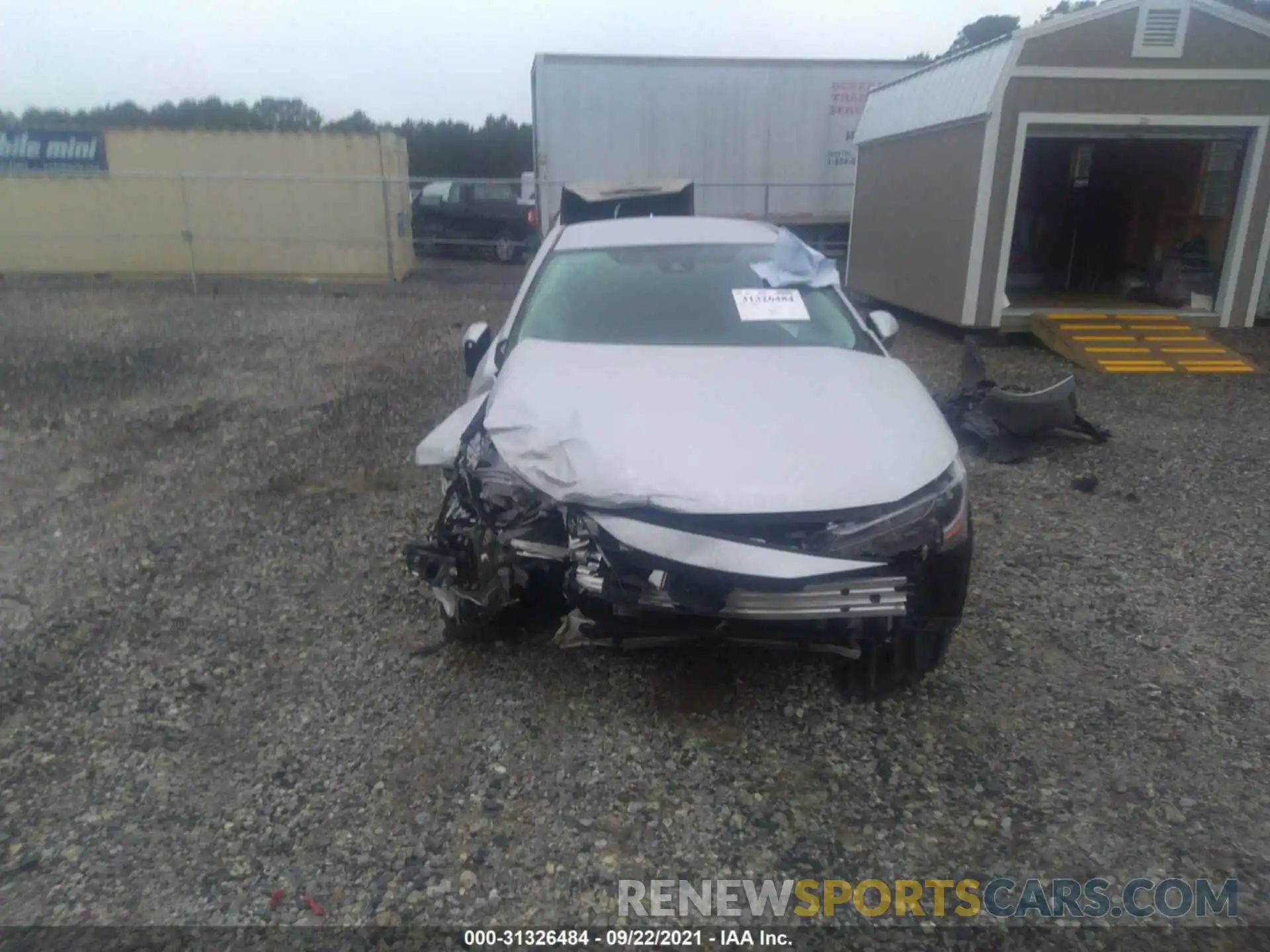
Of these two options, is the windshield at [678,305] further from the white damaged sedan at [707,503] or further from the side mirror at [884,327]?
the side mirror at [884,327]

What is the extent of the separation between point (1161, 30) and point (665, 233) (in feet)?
26.2

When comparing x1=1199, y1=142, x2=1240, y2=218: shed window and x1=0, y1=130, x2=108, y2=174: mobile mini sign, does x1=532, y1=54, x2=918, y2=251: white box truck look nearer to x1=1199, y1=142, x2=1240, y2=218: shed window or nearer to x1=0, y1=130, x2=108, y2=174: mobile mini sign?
x1=1199, y1=142, x2=1240, y2=218: shed window

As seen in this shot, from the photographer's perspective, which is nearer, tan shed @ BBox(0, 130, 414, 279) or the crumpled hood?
the crumpled hood

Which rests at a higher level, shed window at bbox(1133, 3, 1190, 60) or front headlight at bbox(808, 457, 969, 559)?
shed window at bbox(1133, 3, 1190, 60)

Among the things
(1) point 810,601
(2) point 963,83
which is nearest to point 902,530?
(1) point 810,601

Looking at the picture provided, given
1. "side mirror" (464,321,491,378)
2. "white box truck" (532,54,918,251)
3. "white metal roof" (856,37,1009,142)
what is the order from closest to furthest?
"side mirror" (464,321,491,378)
"white metal roof" (856,37,1009,142)
"white box truck" (532,54,918,251)

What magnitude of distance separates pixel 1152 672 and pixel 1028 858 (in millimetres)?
1395

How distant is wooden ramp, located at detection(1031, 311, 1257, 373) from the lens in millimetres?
9344

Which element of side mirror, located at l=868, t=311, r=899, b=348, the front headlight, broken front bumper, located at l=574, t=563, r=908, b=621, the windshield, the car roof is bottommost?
broken front bumper, located at l=574, t=563, r=908, b=621

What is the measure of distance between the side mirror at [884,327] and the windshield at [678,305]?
0.28 metres

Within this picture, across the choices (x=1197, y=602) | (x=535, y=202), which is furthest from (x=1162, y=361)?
(x=535, y=202)

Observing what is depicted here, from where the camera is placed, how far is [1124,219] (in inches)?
511
